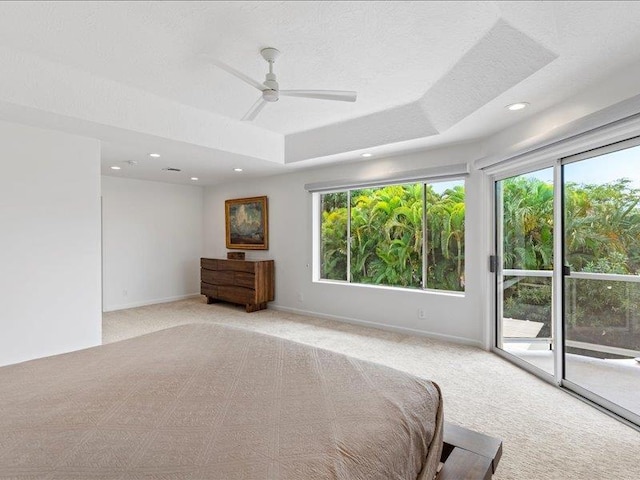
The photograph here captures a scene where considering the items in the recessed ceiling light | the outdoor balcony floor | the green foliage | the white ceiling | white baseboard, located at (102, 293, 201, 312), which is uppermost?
the white ceiling

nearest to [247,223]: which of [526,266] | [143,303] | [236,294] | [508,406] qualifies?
[236,294]

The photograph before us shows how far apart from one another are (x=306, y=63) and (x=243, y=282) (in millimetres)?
3822

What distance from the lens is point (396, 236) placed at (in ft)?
15.7

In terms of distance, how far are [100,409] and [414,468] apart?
1.14m

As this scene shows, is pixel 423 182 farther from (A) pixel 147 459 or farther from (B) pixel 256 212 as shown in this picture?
(A) pixel 147 459

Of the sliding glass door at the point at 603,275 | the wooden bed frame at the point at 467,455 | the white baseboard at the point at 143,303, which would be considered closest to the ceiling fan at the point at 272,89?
the sliding glass door at the point at 603,275

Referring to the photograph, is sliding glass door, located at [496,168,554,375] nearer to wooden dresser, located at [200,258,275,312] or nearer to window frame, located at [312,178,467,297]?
window frame, located at [312,178,467,297]

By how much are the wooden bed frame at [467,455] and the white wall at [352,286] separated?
237 centimetres

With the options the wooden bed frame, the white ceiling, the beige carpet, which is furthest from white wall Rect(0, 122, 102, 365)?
the wooden bed frame

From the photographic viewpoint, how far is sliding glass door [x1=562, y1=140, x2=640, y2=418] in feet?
7.67

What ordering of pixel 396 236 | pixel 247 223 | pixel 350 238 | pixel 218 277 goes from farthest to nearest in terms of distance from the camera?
1. pixel 247 223
2. pixel 218 277
3. pixel 350 238
4. pixel 396 236

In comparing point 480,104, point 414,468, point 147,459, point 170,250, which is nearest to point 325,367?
point 414,468

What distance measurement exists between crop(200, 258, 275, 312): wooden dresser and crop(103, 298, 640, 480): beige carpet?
90 cm

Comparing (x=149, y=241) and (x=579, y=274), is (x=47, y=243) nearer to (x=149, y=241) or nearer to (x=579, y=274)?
(x=149, y=241)
